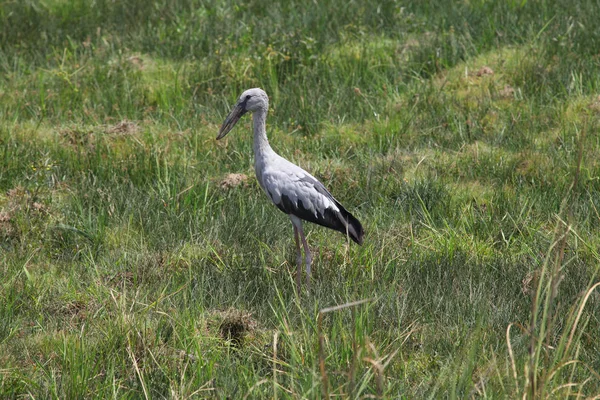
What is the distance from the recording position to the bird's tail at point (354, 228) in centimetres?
520

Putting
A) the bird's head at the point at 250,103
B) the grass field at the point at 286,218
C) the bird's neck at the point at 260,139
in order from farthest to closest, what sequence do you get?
the bird's head at the point at 250,103 < the bird's neck at the point at 260,139 < the grass field at the point at 286,218

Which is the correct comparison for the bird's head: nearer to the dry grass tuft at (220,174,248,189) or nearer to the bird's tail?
the dry grass tuft at (220,174,248,189)

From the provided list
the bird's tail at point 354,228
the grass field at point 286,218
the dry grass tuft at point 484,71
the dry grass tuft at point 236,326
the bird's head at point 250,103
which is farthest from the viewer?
the dry grass tuft at point 484,71

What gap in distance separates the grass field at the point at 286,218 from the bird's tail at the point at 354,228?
12 centimetres

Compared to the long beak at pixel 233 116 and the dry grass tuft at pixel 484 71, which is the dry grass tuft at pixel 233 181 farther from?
the dry grass tuft at pixel 484 71

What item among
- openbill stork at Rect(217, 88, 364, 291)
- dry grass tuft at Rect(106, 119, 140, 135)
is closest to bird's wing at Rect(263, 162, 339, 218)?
openbill stork at Rect(217, 88, 364, 291)

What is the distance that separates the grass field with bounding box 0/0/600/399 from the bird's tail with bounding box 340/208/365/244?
12cm

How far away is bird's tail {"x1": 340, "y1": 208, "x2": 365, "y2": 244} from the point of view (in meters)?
5.20

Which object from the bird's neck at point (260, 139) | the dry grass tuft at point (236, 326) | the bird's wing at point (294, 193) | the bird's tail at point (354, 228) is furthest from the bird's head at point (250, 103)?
the dry grass tuft at point (236, 326)

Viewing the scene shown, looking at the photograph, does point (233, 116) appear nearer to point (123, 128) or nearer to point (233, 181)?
point (233, 181)

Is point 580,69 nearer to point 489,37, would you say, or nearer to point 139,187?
point 489,37

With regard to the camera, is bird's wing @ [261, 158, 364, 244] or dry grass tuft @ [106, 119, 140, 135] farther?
dry grass tuft @ [106, 119, 140, 135]

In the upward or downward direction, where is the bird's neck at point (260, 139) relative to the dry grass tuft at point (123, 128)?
upward

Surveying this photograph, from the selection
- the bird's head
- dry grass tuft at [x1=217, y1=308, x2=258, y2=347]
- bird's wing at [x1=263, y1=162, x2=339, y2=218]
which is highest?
the bird's head
